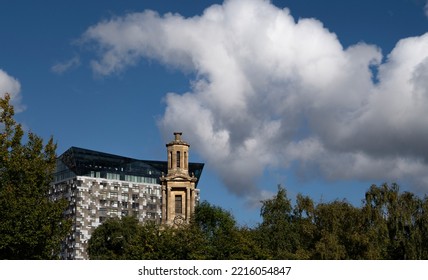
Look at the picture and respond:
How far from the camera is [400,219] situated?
68.1 metres

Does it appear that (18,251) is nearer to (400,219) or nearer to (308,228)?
(308,228)

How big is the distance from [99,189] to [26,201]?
114 m

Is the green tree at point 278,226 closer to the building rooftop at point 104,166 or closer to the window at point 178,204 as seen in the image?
the window at point 178,204

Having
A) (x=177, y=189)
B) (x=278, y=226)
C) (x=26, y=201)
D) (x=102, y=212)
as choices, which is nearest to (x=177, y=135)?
(x=177, y=189)

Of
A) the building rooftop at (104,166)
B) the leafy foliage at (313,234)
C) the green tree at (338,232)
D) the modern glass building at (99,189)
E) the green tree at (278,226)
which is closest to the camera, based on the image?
the leafy foliage at (313,234)

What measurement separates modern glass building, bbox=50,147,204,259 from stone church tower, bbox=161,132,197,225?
6815 centimetres

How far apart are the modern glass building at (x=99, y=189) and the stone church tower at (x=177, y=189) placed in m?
68.1

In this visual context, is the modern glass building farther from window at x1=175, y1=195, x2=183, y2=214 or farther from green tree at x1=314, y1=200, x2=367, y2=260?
green tree at x1=314, y1=200, x2=367, y2=260

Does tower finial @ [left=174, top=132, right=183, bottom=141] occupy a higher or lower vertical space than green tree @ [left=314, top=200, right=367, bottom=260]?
higher

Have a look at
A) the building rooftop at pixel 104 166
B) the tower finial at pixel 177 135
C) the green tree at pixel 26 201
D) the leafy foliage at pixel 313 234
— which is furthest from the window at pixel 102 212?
the green tree at pixel 26 201

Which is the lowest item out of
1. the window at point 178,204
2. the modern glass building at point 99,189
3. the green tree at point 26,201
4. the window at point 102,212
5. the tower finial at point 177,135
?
the green tree at point 26,201

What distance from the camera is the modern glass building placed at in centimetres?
15125

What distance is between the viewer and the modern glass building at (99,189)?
15125 centimetres

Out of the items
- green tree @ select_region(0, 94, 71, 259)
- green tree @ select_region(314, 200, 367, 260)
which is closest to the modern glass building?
green tree @ select_region(314, 200, 367, 260)
